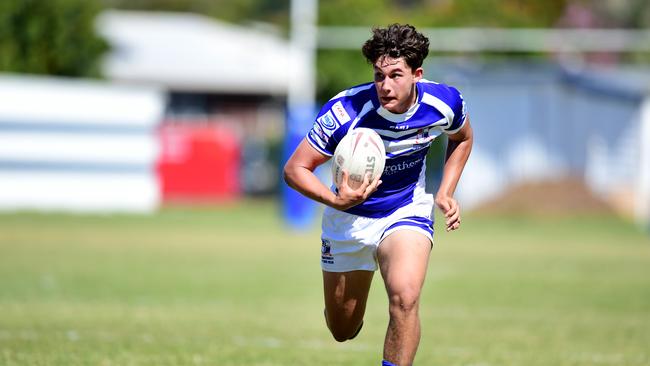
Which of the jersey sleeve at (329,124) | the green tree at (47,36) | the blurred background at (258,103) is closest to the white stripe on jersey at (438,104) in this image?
the jersey sleeve at (329,124)

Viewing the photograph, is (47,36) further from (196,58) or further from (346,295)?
(346,295)

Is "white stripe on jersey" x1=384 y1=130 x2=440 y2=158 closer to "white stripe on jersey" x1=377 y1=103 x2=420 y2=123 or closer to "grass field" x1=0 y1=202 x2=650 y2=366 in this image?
"white stripe on jersey" x1=377 y1=103 x2=420 y2=123

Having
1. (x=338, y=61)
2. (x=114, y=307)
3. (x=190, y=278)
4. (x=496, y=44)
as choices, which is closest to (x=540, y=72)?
(x=496, y=44)

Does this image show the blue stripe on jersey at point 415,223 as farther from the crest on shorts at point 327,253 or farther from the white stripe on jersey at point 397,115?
the white stripe on jersey at point 397,115

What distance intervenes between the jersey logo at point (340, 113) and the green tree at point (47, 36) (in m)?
27.4

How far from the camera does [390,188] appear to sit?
25.3ft

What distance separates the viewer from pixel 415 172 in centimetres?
782

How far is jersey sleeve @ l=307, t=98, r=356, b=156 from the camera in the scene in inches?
291

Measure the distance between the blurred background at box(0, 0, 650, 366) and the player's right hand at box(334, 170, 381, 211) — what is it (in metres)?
2.19

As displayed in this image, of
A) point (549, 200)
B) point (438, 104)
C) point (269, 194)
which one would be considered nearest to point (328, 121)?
point (438, 104)

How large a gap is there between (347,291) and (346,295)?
0.11 ft

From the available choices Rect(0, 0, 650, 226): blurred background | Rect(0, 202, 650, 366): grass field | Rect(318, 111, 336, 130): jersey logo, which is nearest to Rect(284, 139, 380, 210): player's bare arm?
Rect(318, 111, 336, 130): jersey logo

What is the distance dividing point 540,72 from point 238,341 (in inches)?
1037

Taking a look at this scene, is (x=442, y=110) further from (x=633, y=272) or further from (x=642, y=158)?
(x=642, y=158)
